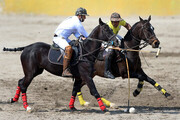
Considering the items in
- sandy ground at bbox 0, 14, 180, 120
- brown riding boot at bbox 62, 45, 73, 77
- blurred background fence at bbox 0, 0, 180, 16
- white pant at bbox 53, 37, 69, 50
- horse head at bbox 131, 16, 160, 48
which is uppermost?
blurred background fence at bbox 0, 0, 180, 16

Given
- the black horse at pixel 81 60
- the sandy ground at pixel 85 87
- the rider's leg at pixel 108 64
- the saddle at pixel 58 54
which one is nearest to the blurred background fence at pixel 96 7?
the sandy ground at pixel 85 87

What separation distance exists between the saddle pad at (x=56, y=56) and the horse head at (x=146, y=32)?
7.18ft

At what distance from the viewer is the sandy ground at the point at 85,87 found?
1011 cm

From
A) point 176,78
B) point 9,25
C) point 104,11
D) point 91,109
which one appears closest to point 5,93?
point 91,109

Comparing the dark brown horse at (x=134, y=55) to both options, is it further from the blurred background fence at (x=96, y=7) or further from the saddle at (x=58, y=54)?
the blurred background fence at (x=96, y=7)

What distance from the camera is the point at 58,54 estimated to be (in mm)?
10492

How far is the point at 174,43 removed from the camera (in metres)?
19.6

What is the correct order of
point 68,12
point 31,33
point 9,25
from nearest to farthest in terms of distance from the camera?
→ 1. point 31,33
2. point 9,25
3. point 68,12

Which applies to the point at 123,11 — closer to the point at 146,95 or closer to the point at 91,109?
the point at 146,95

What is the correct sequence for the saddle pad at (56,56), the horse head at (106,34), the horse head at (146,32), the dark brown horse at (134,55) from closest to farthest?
the horse head at (106,34), the saddle pad at (56,56), the horse head at (146,32), the dark brown horse at (134,55)

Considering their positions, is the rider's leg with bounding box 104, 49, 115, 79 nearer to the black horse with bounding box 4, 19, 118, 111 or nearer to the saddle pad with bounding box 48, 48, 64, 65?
the black horse with bounding box 4, 19, 118, 111

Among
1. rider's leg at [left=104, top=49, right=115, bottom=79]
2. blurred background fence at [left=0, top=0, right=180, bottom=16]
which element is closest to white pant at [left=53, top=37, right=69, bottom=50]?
rider's leg at [left=104, top=49, right=115, bottom=79]

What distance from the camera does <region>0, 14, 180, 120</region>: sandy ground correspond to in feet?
33.2

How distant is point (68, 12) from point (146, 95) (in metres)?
12.7
